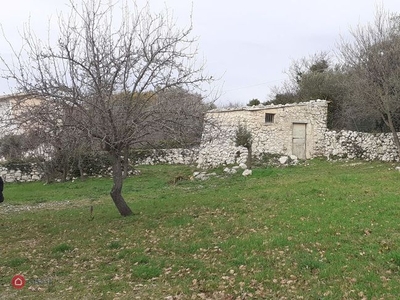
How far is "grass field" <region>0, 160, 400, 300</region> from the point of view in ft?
18.0

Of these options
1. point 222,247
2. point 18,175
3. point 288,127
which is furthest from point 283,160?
point 222,247

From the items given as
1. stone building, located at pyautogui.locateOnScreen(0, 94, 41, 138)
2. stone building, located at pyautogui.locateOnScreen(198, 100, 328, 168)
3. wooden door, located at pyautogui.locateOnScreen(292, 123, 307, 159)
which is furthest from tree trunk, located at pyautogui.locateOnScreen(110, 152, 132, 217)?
wooden door, located at pyautogui.locateOnScreen(292, 123, 307, 159)

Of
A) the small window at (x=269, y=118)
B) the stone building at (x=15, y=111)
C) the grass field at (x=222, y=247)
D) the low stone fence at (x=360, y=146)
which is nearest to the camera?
the grass field at (x=222, y=247)

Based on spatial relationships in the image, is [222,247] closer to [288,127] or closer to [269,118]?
[288,127]

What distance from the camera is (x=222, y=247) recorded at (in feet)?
23.8

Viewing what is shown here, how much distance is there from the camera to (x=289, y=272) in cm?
580

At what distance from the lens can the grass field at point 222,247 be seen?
5496mm

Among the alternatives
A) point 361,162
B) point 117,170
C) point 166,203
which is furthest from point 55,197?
point 361,162

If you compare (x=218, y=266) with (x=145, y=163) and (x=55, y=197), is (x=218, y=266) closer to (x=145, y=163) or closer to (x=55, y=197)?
(x=55, y=197)

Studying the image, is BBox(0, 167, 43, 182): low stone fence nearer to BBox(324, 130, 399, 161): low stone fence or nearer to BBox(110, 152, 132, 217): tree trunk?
BBox(110, 152, 132, 217): tree trunk

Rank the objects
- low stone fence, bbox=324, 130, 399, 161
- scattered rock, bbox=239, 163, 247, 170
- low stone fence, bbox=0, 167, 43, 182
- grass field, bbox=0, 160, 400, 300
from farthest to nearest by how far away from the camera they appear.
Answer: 1. low stone fence, bbox=0, 167, 43, 182
2. low stone fence, bbox=324, 130, 399, 161
3. scattered rock, bbox=239, 163, 247, 170
4. grass field, bbox=0, 160, 400, 300

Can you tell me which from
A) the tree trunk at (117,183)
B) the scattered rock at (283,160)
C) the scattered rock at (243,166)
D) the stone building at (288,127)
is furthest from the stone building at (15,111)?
the stone building at (288,127)

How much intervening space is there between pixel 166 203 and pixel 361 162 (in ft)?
44.9

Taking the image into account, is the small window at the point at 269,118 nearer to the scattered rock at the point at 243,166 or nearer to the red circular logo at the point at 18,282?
the scattered rock at the point at 243,166
